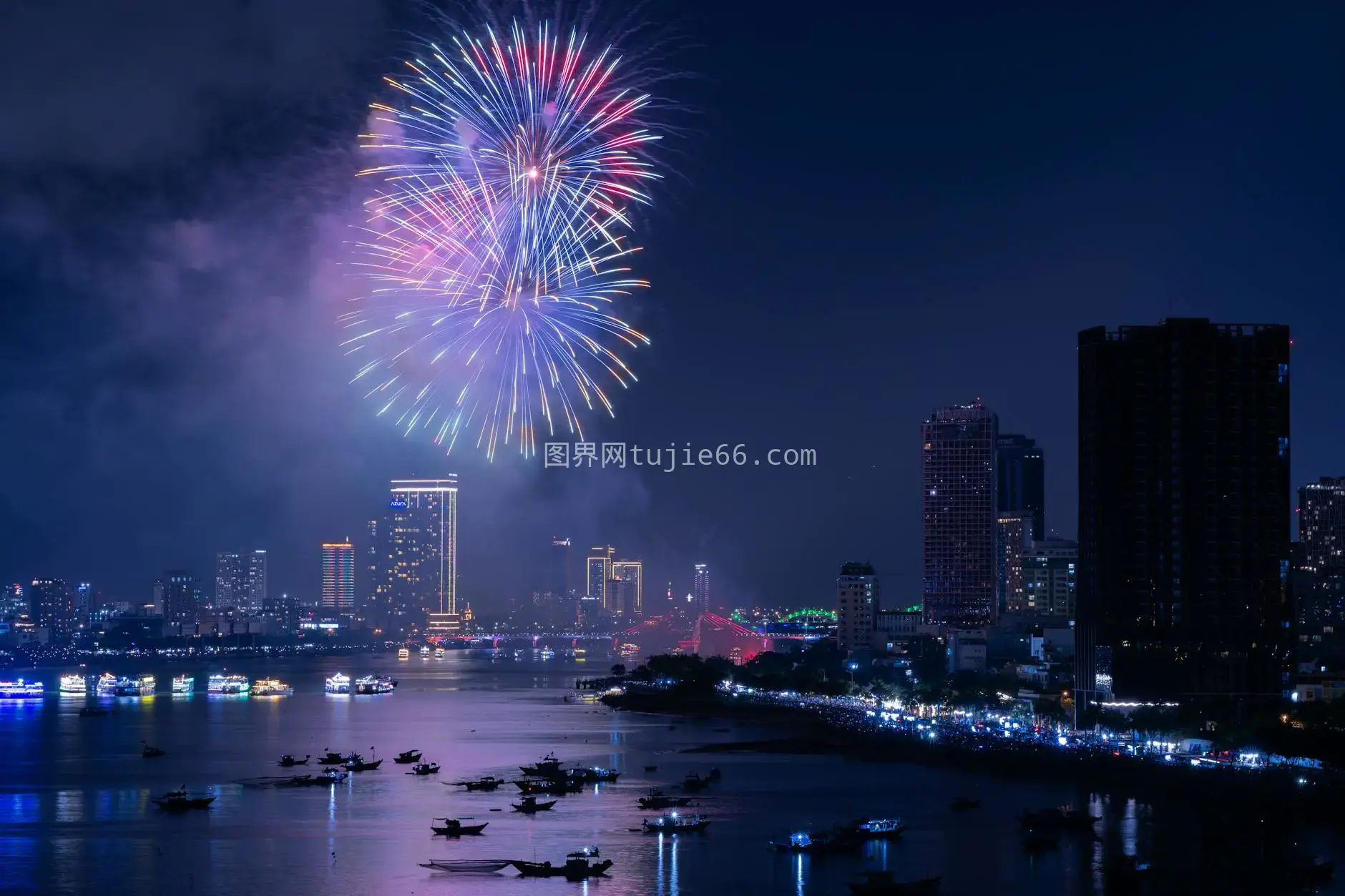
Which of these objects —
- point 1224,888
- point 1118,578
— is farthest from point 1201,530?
point 1224,888

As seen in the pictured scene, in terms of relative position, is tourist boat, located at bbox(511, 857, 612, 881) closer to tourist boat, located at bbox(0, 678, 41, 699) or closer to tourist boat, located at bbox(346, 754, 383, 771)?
tourist boat, located at bbox(346, 754, 383, 771)

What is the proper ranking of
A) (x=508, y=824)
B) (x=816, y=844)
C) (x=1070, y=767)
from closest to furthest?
(x=816, y=844), (x=508, y=824), (x=1070, y=767)

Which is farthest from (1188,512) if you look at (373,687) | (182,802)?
(373,687)

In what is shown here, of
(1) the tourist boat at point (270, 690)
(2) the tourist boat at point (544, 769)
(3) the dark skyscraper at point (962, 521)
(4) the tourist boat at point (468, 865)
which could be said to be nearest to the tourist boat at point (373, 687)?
(1) the tourist boat at point (270, 690)

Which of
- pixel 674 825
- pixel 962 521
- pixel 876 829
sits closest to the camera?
pixel 876 829

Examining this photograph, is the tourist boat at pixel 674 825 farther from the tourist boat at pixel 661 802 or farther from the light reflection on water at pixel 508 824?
the tourist boat at pixel 661 802

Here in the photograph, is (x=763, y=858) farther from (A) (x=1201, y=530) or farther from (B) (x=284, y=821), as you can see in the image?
(A) (x=1201, y=530)

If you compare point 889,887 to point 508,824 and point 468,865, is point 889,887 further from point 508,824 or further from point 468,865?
point 508,824
